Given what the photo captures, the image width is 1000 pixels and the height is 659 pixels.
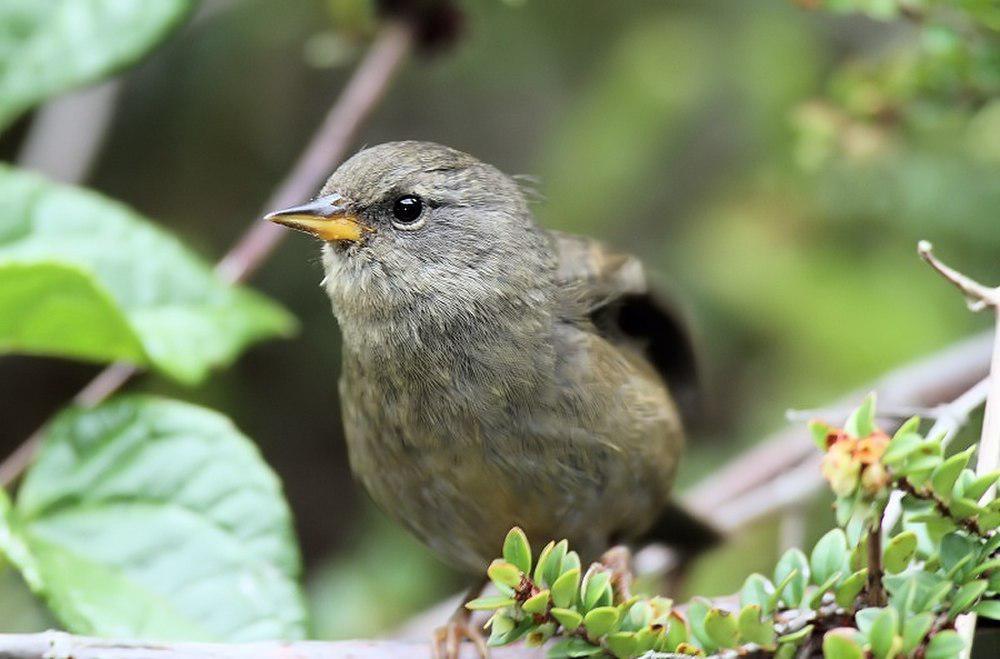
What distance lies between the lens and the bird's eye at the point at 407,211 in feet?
9.98

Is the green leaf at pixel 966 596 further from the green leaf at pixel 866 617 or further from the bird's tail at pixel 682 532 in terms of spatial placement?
the bird's tail at pixel 682 532

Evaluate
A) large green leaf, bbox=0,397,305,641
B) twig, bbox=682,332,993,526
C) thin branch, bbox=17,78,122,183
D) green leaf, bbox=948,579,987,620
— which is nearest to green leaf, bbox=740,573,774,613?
green leaf, bbox=948,579,987,620

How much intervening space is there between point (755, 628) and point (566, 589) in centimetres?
27

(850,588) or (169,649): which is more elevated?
(850,588)

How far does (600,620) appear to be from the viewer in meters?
1.88

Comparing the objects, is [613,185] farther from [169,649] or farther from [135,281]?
[169,649]

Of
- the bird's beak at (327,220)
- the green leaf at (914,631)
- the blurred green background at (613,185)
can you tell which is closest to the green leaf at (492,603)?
the green leaf at (914,631)

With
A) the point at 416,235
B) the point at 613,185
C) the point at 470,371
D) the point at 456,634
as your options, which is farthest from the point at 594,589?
the point at 613,185

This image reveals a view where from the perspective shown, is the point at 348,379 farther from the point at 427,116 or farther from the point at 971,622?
the point at 427,116

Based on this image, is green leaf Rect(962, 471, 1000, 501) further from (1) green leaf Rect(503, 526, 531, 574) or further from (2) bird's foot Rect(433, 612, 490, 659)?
(2) bird's foot Rect(433, 612, 490, 659)

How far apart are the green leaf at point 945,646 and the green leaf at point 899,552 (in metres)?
0.14

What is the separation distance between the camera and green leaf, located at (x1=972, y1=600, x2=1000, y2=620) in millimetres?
1802

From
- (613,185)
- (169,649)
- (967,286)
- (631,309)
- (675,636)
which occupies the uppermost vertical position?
(967,286)

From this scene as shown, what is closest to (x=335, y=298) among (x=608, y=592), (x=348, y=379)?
(x=348, y=379)
